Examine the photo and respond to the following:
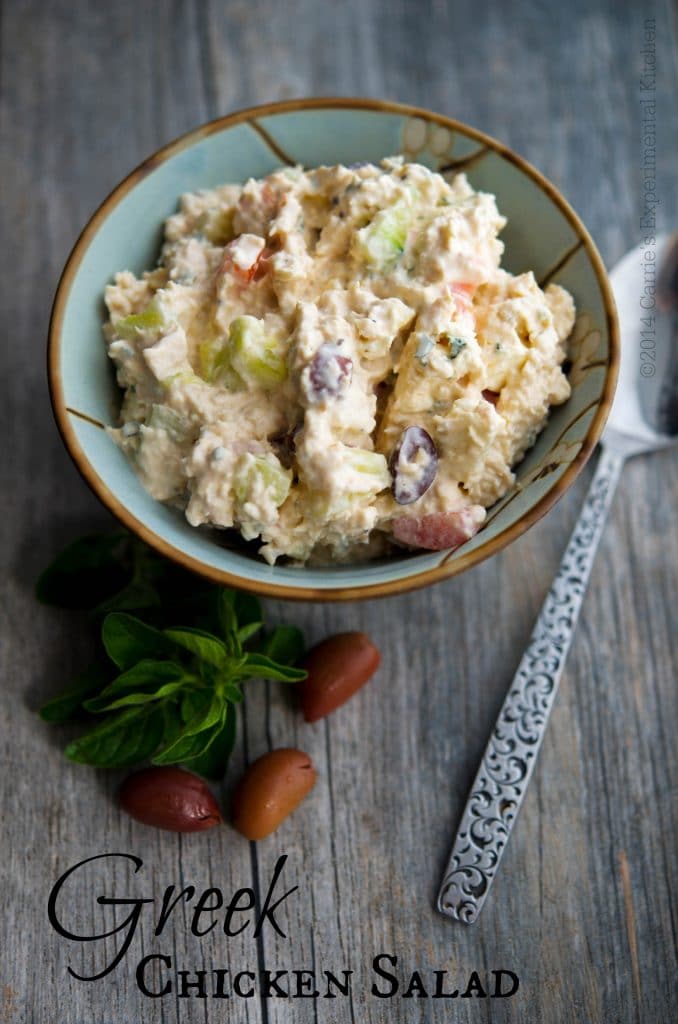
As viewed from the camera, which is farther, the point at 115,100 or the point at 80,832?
the point at 115,100

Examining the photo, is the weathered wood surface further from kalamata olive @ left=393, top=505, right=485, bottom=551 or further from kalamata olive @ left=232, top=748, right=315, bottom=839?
kalamata olive @ left=393, top=505, right=485, bottom=551

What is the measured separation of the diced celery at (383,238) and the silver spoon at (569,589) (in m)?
0.72

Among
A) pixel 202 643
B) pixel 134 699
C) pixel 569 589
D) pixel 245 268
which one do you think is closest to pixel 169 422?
pixel 245 268

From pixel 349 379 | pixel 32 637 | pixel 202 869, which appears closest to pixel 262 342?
pixel 349 379

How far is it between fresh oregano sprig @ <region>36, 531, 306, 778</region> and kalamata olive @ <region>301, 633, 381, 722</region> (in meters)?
0.07

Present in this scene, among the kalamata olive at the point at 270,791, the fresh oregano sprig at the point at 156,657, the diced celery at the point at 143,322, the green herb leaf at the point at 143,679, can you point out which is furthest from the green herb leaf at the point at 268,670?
the diced celery at the point at 143,322

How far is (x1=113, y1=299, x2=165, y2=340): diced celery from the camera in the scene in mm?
1869

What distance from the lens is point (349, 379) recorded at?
1753mm

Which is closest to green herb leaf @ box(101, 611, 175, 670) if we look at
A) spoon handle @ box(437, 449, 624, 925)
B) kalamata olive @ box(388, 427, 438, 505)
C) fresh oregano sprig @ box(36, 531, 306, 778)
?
fresh oregano sprig @ box(36, 531, 306, 778)

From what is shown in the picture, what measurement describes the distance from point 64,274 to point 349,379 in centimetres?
67

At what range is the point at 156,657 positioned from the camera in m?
2.12

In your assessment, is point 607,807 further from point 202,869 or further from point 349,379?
point 349,379

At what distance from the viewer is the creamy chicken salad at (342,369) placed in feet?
5.76

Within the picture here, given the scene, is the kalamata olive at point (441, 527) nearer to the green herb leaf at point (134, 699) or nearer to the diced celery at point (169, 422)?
the diced celery at point (169, 422)
